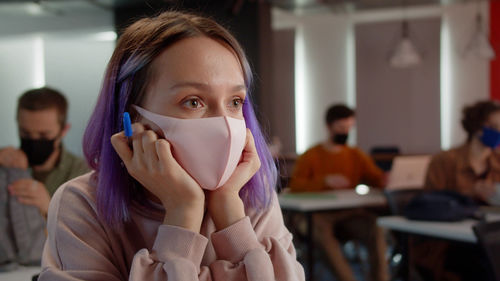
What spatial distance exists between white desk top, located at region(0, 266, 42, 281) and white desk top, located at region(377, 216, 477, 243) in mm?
1890

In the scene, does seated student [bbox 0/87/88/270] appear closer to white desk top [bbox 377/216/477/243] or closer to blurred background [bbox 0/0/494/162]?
white desk top [bbox 377/216/477/243]

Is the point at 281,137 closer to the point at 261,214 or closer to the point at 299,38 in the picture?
the point at 299,38

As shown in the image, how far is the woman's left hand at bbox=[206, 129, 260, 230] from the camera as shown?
3.38ft

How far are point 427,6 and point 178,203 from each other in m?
8.95

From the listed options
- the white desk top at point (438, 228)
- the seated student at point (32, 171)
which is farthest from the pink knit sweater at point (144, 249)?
the white desk top at point (438, 228)

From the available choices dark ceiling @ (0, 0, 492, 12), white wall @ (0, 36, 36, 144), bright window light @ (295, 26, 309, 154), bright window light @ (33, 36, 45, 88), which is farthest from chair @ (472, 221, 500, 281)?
bright window light @ (295, 26, 309, 154)

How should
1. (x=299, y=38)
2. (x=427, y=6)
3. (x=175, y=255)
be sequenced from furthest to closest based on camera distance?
(x=299, y=38)
(x=427, y=6)
(x=175, y=255)

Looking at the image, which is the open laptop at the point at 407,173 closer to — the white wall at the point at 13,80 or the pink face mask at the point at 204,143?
the white wall at the point at 13,80

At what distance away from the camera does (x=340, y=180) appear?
179 inches

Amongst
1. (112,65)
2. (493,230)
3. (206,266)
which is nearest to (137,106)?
(112,65)

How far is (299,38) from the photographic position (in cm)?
971

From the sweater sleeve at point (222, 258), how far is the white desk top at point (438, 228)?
1763 mm

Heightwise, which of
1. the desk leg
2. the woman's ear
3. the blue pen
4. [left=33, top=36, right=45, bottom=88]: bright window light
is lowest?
the desk leg

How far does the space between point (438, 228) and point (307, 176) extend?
6.65ft
